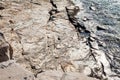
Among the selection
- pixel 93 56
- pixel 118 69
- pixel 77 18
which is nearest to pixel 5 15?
pixel 77 18

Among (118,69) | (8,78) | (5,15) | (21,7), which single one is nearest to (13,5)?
(21,7)

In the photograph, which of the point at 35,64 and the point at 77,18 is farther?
the point at 77,18

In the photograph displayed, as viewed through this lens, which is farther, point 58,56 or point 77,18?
point 77,18

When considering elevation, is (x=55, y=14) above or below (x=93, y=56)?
above

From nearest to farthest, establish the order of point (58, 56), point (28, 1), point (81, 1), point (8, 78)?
1. point (8, 78)
2. point (58, 56)
3. point (28, 1)
4. point (81, 1)

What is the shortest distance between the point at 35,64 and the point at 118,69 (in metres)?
3.05

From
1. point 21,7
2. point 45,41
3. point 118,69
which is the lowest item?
point 118,69

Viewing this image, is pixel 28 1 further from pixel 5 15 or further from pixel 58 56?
pixel 58 56

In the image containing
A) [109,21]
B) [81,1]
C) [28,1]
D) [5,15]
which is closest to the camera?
[5,15]

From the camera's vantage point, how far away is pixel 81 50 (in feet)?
33.8

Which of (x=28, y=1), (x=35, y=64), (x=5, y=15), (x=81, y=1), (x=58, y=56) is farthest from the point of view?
(x=81, y=1)

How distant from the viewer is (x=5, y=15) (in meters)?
11.9

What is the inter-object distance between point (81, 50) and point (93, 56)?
0.58 m

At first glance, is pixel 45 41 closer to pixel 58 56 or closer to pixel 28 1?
pixel 58 56
